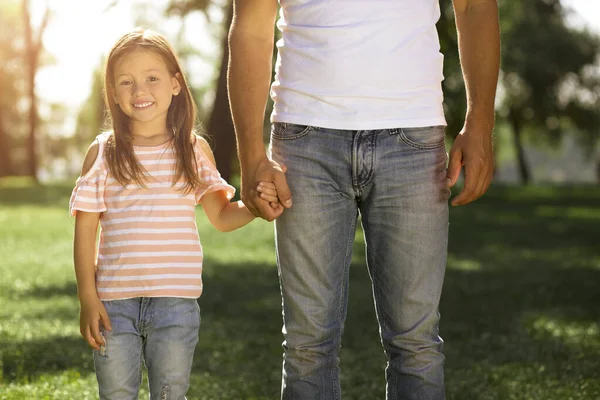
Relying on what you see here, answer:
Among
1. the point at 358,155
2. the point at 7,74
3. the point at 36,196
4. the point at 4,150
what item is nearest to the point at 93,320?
the point at 358,155

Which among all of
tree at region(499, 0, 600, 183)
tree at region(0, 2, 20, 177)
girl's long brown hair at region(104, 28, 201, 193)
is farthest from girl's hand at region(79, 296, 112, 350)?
tree at region(0, 2, 20, 177)

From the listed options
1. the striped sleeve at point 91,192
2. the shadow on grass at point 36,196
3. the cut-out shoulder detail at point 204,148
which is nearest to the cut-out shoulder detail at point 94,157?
the striped sleeve at point 91,192

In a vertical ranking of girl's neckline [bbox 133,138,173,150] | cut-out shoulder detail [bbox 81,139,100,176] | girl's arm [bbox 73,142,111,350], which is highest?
girl's neckline [bbox 133,138,173,150]

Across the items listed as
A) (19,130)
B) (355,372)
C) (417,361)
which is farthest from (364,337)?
(19,130)

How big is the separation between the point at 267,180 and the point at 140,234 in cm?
55

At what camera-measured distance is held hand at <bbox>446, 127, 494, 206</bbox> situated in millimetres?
3426

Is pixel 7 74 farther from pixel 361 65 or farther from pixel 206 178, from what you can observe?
pixel 361 65

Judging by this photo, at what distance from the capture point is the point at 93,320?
3504 mm

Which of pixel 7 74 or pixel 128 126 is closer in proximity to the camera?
pixel 128 126

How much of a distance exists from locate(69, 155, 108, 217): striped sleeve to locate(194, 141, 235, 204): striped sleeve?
0.35 meters

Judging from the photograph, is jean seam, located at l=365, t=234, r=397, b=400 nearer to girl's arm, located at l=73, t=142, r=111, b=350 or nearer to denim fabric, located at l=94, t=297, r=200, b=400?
denim fabric, located at l=94, t=297, r=200, b=400

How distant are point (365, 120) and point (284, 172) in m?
0.34

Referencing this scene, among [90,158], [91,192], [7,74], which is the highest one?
[7,74]

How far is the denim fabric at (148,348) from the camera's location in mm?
3514
